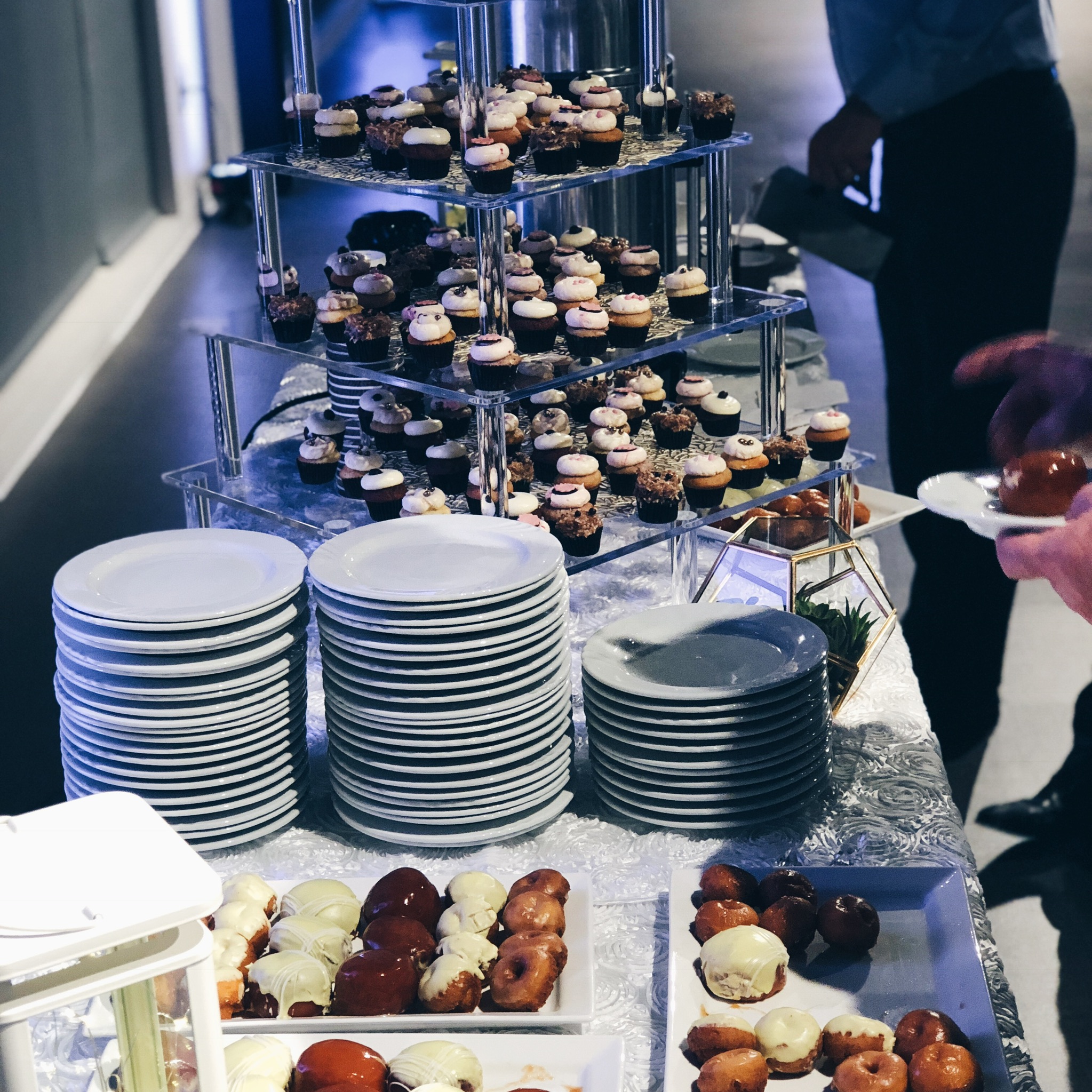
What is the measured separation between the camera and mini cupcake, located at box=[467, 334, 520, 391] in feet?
5.57

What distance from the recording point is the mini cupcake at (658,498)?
5.96ft

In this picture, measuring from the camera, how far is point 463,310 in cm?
195

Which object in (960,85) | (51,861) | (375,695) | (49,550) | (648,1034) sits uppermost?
(960,85)

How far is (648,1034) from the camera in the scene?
3.68 ft

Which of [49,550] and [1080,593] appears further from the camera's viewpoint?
[49,550]

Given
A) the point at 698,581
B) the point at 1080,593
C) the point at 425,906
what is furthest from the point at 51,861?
the point at 698,581

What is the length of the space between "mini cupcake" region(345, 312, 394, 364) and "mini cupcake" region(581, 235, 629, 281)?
429mm

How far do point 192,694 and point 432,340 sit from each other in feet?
2.25

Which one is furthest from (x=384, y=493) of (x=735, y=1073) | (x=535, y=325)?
(x=735, y=1073)

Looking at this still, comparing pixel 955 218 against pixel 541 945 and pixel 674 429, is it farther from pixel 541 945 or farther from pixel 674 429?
pixel 541 945

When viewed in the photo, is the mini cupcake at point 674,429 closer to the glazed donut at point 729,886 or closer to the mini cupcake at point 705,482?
the mini cupcake at point 705,482

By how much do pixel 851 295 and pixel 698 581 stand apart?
460 centimetres

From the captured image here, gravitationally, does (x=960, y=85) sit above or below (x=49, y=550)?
above

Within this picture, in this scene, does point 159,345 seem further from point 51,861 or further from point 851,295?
point 51,861
